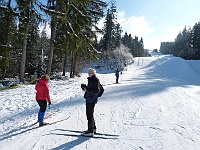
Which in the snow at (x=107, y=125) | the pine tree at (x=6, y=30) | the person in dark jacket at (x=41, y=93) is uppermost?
the pine tree at (x=6, y=30)

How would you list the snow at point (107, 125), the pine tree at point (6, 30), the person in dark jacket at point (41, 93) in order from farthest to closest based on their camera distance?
the pine tree at point (6, 30) → the person in dark jacket at point (41, 93) → the snow at point (107, 125)

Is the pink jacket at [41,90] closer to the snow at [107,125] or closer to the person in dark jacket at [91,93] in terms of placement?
the snow at [107,125]

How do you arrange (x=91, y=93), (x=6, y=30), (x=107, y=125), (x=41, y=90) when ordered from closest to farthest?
(x=91, y=93), (x=41, y=90), (x=107, y=125), (x=6, y=30)

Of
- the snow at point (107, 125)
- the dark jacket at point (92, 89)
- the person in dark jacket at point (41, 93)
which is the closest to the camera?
the snow at point (107, 125)

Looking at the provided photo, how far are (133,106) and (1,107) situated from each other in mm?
6225

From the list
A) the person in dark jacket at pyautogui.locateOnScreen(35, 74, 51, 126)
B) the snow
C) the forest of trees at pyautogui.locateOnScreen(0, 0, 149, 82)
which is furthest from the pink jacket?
the forest of trees at pyautogui.locateOnScreen(0, 0, 149, 82)

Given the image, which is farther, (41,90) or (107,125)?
(107,125)

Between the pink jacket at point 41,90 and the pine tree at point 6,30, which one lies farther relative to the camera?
the pine tree at point 6,30

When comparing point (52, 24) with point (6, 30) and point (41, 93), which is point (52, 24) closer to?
point (6, 30)

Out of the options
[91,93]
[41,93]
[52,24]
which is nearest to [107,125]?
[91,93]

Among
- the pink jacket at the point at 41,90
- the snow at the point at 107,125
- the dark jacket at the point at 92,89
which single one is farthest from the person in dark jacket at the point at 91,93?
the pink jacket at the point at 41,90

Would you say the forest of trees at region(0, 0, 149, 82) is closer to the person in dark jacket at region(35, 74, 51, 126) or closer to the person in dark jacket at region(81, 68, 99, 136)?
the person in dark jacket at region(35, 74, 51, 126)

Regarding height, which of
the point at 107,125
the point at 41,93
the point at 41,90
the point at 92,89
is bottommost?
the point at 107,125

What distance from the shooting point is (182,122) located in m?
7.63
